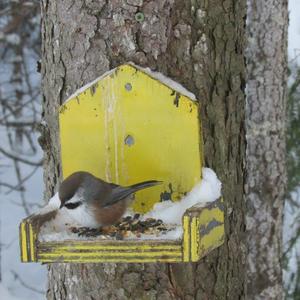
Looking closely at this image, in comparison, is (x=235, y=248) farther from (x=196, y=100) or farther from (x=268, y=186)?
(x=268, y=186)

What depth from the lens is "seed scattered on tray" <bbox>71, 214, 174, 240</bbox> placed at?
Result: 1.96 metres

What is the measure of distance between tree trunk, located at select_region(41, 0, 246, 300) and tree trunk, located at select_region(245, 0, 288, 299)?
5.15 ft

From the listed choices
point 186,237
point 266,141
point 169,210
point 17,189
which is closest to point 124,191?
point 169,210

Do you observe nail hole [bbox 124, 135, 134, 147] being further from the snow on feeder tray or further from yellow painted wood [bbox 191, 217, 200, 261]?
yellow painted wood [bbox 191, 217, 200, 261]

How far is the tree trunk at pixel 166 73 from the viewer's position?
7.36 ft

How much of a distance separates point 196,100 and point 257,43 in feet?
6.45

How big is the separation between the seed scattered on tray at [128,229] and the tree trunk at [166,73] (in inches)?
7.8

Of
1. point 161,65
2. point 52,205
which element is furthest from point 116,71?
point 52,205

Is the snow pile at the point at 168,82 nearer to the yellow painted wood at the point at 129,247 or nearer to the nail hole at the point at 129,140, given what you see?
the nail hole at the point at 129,140

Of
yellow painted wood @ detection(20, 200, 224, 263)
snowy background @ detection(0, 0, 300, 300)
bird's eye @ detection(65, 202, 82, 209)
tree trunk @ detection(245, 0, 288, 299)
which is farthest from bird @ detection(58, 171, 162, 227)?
snowy background @ detection(0, 0, 300, 300)

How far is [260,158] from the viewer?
4.04 metres

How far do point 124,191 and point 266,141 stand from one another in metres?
2.11

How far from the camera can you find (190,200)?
2.13 meters

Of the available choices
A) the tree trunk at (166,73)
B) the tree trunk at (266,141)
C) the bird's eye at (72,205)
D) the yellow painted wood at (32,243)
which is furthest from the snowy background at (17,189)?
the yellow painted wood at (32,243)
